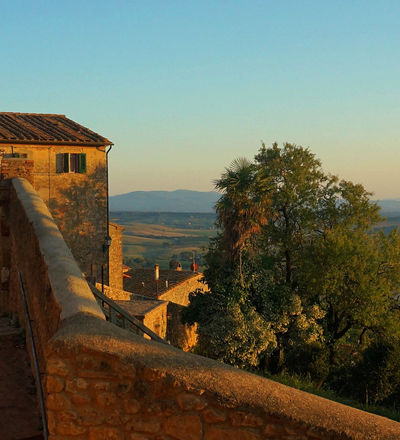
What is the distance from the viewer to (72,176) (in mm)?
24422

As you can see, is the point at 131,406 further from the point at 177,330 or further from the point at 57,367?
the point at 177,330

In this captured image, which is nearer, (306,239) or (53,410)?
(53,410)

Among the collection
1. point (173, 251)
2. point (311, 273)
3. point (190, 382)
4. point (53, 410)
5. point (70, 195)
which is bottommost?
point (173, 251)

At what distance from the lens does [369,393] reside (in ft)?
63.6

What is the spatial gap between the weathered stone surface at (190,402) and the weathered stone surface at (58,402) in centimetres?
94

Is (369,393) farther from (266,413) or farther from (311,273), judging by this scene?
(266,413)

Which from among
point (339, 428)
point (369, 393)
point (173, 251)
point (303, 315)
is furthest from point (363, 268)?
point (173, 251)

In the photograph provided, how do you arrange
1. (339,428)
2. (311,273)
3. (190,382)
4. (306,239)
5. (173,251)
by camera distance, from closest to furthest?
1. (339,428)
2. (190,382)
3. (311,273)
4. (306,239)
5. (173,251)

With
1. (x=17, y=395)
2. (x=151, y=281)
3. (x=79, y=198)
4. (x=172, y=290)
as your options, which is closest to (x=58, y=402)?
(x=17, y=395)

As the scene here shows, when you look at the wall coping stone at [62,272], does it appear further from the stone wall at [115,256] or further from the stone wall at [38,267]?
the stone wall at [115,256]

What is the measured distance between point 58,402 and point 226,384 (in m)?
1.37

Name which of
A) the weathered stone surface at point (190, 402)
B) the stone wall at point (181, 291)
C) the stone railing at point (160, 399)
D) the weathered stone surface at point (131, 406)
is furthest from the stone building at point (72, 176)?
the weathered stone surface at point (190, 402)

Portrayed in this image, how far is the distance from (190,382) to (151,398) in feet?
1.16

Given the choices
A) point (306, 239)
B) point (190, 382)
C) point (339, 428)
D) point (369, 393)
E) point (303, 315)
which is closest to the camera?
point (339, 428)
